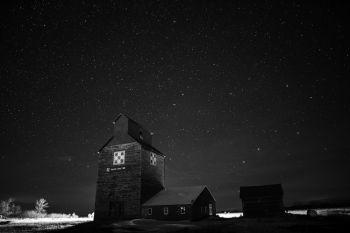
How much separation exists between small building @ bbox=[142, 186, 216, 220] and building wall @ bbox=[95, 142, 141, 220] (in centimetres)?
163

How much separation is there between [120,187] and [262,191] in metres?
22.5

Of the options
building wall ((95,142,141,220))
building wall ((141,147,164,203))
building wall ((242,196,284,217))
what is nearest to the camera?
building wall ((95,142,141,220))

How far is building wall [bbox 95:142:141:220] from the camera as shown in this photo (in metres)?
32.7

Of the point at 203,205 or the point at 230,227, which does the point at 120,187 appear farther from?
the point at 230,227

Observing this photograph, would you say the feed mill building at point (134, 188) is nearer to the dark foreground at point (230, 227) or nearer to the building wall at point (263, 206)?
the dark foreground at point (230, 227)

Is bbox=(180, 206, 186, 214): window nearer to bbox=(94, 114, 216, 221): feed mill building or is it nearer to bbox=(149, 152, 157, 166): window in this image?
bbox=(94, 114, 216, 221): feed mill building

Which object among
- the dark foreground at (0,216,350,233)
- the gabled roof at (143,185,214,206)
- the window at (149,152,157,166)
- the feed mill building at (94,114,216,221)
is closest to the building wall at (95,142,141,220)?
the feed mill building at (94,114,216,221)

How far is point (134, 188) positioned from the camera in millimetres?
33000

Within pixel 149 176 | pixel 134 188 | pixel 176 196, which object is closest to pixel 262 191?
pixel 176 196

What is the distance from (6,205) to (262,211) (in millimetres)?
64877

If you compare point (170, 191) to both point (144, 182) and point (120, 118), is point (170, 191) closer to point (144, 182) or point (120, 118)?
point (144, 182)

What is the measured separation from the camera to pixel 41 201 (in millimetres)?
68812

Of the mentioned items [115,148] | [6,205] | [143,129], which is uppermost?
[143,129]

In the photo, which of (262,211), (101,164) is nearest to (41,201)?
(101,164)
